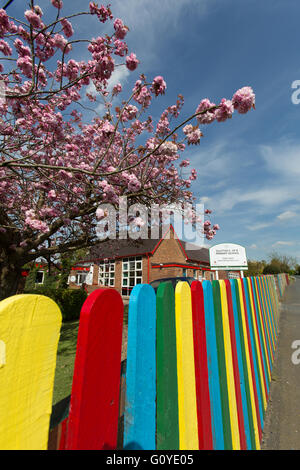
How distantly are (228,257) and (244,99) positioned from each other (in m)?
10.3

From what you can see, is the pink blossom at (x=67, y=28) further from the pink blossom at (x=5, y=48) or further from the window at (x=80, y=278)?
the window at (x=80, y=278)

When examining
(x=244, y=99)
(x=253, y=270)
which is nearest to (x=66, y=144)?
(x=244, y=99)

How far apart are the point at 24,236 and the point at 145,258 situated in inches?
629

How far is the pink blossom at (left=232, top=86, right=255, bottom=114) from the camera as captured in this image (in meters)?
2.94

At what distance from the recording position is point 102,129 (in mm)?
4410

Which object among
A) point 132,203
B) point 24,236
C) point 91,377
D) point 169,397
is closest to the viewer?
point 91,377

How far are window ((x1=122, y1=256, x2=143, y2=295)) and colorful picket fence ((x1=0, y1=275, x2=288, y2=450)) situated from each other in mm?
20619

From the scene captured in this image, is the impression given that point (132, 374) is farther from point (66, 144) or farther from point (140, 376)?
point (66, 144)

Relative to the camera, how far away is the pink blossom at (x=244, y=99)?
2.94m

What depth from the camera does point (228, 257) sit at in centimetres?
1224

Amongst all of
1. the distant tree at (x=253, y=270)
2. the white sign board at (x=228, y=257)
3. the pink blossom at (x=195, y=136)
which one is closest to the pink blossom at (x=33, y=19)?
the pink blossom at (x=195, y=136)

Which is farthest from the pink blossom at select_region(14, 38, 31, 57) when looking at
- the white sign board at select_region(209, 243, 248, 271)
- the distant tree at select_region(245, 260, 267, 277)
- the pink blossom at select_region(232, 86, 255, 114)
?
the distant tree at select_region(245, 260, 267, 277)
